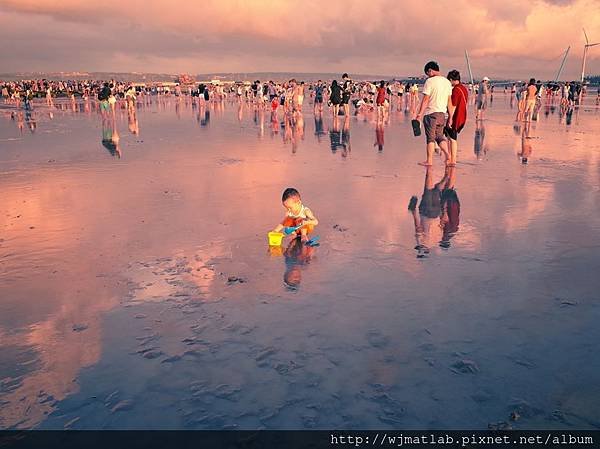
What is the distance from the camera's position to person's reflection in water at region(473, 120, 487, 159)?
543 inches

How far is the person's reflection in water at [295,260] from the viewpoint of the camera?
191 inches

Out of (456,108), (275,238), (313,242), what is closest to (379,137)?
(456,108)

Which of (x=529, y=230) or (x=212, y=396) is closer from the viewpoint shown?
(x=212, y=396)

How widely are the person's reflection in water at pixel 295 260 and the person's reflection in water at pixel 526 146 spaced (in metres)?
8.67

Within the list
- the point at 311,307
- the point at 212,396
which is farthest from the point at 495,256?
the point at 212,396

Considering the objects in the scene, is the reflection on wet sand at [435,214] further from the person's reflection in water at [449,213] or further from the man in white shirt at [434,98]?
the man in white shirt at [434,98]

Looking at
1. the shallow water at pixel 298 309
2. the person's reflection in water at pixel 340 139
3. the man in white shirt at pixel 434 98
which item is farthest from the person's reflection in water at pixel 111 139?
the man in white shirt at pixel 434 98

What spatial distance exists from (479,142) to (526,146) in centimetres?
180

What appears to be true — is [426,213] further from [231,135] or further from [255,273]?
[231,135]

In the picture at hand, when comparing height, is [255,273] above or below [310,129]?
below

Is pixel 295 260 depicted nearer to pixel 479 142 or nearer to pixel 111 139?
pixel 479 142

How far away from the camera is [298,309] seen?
166 inches
